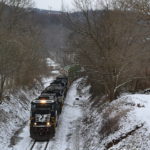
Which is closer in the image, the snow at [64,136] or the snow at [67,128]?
the snow at [64,136]

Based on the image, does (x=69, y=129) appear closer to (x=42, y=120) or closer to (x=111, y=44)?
(x=42, y=120)

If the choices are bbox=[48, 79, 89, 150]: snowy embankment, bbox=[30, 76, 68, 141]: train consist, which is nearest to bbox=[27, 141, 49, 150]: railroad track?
bbox=[48, 79, 89, 150]: snowy embankment

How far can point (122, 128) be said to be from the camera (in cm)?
1912

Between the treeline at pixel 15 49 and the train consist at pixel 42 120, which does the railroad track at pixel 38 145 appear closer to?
the train consist at pixel 42 120

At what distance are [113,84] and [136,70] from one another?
2915 millimetres

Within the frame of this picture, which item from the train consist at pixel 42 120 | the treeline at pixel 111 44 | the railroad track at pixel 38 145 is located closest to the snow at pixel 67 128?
the railroad track at pixel 38 145

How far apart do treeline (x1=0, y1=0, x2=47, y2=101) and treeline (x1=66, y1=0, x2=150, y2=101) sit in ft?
22.5

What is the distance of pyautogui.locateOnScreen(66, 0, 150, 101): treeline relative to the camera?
91.0ft

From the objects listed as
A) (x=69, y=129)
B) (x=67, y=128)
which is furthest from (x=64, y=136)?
(x=67, y=128)

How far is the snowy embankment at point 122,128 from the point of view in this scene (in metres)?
16.6

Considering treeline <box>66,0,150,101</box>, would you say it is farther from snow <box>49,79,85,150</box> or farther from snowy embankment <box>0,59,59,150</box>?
snowy embankment <box>0,59,59,150</box>

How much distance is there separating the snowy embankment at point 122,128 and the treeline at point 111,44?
454 centimetres

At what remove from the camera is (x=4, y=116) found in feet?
83.5

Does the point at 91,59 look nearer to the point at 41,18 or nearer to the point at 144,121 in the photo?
the point at 144,121
